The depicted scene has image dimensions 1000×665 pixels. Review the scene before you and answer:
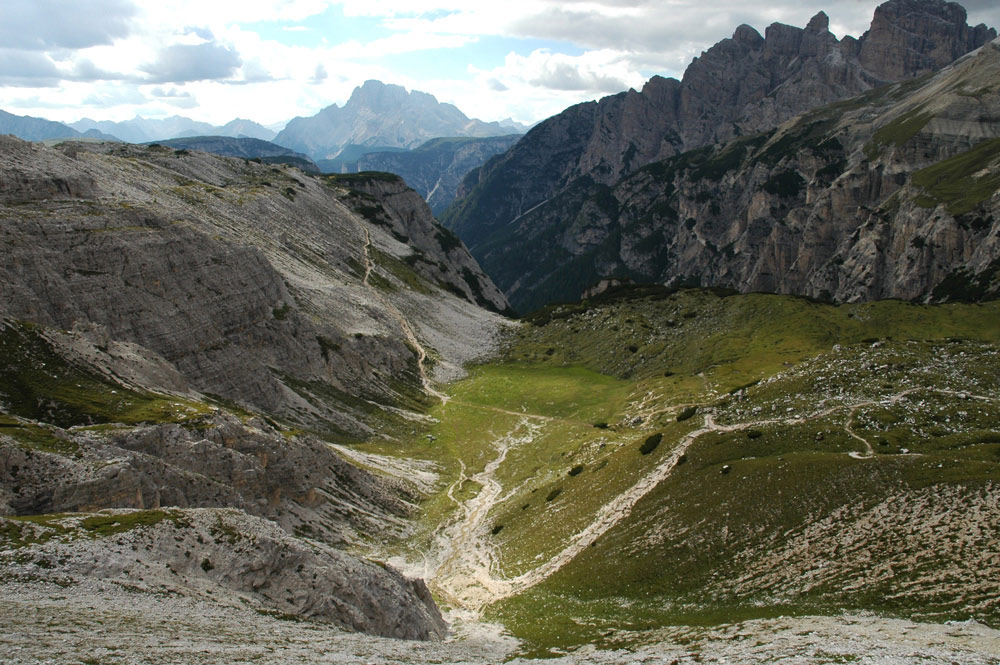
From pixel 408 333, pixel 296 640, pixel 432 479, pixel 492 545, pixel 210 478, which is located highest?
pixel 408 333

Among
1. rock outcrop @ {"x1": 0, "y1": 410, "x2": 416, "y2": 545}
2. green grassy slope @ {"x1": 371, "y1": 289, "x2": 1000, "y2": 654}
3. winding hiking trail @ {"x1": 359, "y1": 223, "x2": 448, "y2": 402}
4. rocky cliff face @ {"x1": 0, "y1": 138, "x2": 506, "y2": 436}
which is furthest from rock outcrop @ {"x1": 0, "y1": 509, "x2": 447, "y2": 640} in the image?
winding hiking trail @ {"x1": 359, "y1": 223, "x2": 448, "y2": 402}

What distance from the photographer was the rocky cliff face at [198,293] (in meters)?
87.0

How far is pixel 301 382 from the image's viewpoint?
105812 mm

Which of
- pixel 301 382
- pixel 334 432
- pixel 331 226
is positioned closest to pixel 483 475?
pixel 334 432

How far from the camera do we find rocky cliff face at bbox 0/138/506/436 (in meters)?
87.0

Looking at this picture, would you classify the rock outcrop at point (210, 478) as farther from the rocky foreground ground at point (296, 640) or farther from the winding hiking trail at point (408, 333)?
the winding hiking trail at point (408, 333)

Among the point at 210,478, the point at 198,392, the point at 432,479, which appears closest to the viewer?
the point at 210,478

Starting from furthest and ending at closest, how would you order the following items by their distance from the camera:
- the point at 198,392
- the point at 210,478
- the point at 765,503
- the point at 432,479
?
the point at 432,479 → the point at 198,392 → the point at 210,478 → the point at 765,503

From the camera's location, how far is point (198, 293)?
10025 cm

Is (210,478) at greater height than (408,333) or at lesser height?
lesser

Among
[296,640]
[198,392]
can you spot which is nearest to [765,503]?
[296,640]

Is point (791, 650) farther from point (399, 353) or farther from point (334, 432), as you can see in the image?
point (399, 353)

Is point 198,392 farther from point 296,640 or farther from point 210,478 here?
point 296,640

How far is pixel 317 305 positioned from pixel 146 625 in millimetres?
103129
